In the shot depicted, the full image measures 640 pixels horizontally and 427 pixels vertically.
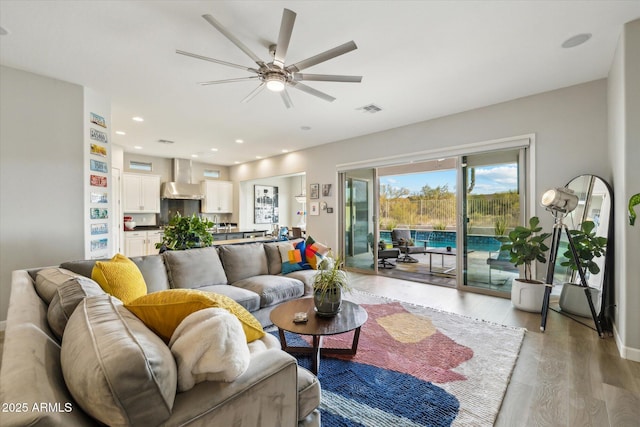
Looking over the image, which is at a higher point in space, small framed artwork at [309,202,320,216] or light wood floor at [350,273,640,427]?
small framed artwork at [309,202,320,216]

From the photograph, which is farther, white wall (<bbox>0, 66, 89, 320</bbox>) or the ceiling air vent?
the ceiling air vent

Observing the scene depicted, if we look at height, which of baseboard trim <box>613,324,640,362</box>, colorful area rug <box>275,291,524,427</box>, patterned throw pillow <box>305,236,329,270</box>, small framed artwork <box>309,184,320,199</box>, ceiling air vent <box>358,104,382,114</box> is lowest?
colorful area rug <box>275,291,524,427</box>

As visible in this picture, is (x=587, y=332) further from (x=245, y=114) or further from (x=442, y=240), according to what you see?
(x=442, y=240)

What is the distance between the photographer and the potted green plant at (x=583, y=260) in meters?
2.97

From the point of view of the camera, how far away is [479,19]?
2311 mm

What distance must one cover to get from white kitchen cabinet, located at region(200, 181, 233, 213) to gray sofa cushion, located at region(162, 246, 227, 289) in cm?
565

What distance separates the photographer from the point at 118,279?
199 cm

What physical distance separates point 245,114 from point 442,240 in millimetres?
6896

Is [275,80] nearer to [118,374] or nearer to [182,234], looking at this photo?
[182,234]

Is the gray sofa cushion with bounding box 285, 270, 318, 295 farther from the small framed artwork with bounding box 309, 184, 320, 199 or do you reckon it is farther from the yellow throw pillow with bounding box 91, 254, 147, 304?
the small framed artwork with bounding box 309, 184, 320, 199

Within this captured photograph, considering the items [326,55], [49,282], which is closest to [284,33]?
[326,55]

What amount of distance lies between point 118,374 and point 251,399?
0.45 meters

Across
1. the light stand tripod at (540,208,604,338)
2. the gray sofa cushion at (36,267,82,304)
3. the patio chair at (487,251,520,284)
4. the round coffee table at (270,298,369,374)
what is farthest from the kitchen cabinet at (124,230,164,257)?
the light stand tripod at (540,208,604,338)

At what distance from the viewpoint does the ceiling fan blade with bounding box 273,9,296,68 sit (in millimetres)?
1852
